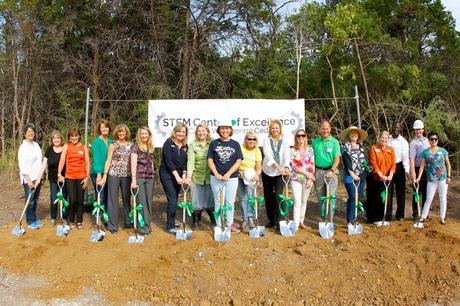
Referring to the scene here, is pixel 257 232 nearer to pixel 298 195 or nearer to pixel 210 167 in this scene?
pixel 298 195

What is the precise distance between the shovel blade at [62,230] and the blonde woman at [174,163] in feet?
4.74

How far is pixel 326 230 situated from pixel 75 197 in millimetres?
3600

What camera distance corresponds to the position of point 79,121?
13.2 meters

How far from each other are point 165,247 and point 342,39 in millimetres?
8007

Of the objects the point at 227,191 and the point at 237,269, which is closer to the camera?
the point at 237,269

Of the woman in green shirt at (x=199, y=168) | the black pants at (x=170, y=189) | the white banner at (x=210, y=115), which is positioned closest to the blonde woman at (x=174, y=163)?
the black pants at (x=170, y=189)

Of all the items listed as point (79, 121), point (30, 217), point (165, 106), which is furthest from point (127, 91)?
point (30, 217)

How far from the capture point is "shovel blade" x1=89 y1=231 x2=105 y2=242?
18.5 feet

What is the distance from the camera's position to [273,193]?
6.05 metres

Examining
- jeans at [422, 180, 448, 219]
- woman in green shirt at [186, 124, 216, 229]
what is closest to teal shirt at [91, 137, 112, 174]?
woman in green shirt at [186, 124, 216, 229]

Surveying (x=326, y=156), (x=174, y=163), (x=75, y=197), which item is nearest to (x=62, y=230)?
(x=75, y=197)

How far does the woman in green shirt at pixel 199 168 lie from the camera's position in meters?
5.83

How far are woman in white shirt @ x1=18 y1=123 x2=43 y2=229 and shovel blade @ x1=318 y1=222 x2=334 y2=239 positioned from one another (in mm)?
4129

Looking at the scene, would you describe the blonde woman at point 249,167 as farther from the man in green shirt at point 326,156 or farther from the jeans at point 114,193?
the jeans at point 114,193
